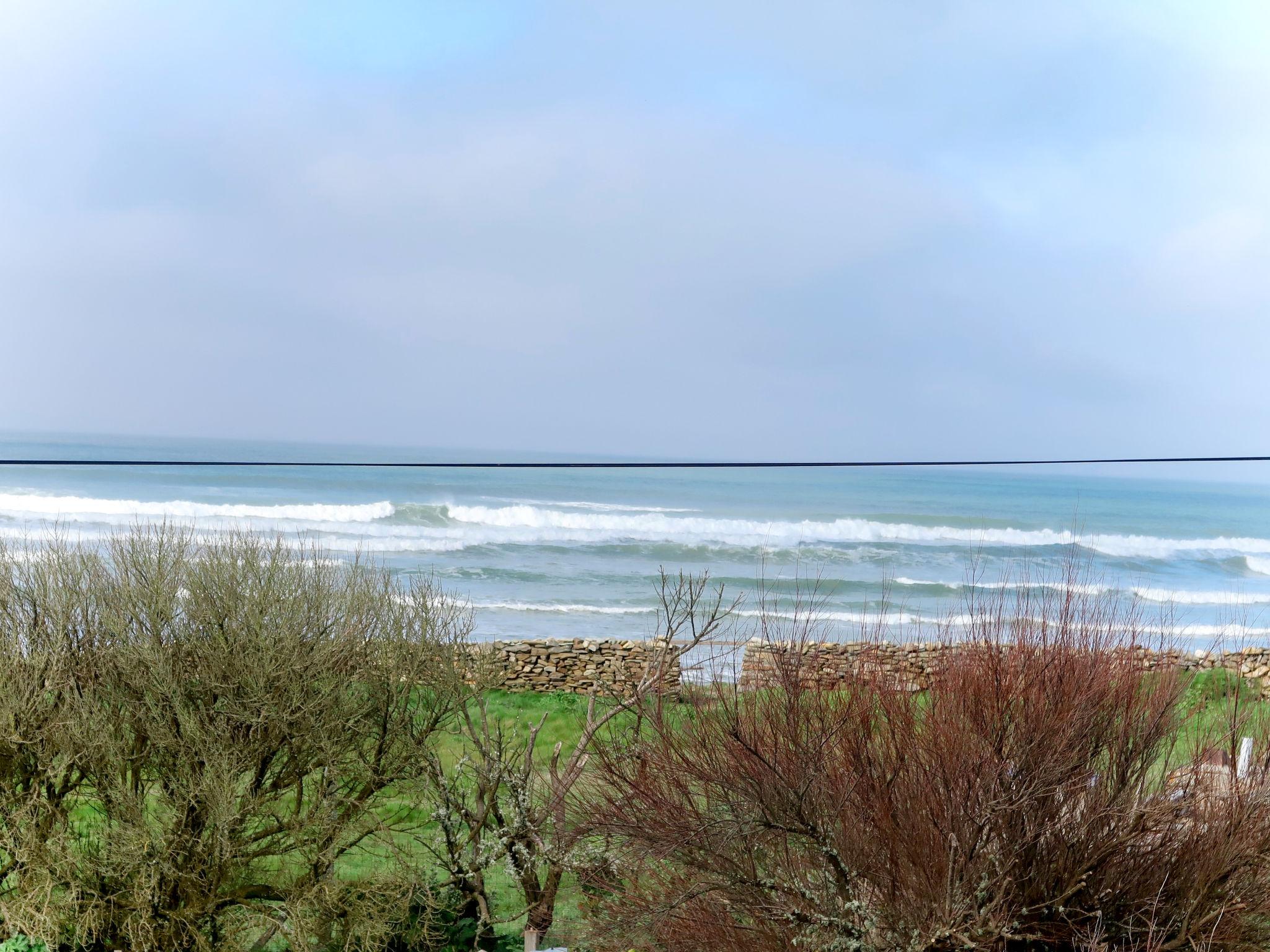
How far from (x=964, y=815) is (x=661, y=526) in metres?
39.5

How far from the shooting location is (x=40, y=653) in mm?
8672

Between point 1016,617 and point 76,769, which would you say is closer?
point 1016,617

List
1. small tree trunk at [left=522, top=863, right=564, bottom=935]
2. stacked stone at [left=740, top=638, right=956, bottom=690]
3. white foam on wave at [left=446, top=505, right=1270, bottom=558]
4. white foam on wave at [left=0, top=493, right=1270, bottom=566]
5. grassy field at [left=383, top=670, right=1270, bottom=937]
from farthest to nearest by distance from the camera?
white foam on wave at [left=446, top=505, right=1270, bottom=558] → white foam on wave at [left=0, top=493, right=1270, bottom=566] → grassy field at [left=383, top=670, right=1270, bottom=937] → small tree trunk at [left=522, top=863, right=564, bottom=935] → stacked stone at [left=740, top=638, right=956, bottom=690]

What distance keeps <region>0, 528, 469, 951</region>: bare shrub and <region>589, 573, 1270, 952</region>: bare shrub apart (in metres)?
3.89

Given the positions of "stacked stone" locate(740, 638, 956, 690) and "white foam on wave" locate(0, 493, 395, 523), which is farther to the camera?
"white foam on wave" locate(0, 493, 395, 523)

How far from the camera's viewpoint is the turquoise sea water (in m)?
28.7

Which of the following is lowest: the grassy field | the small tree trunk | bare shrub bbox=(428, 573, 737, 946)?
the grassy field

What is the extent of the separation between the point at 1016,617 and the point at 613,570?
2687cm

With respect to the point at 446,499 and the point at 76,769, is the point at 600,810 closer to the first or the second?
the point at 76,769

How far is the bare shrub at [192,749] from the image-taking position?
8.34 meters

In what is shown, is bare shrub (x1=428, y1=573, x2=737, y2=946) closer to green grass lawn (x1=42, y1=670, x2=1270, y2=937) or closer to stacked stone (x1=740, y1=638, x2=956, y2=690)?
green grass lawn (x1=42, y1=670, x2=1270, y2=937)

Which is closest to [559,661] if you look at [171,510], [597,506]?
[597,506]

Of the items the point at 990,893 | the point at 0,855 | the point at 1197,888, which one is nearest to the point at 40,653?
the point at 0,855

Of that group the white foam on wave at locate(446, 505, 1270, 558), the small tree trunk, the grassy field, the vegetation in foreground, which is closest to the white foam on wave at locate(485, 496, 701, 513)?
the white foam on wave at locate(446, 505, 1270, 558)
